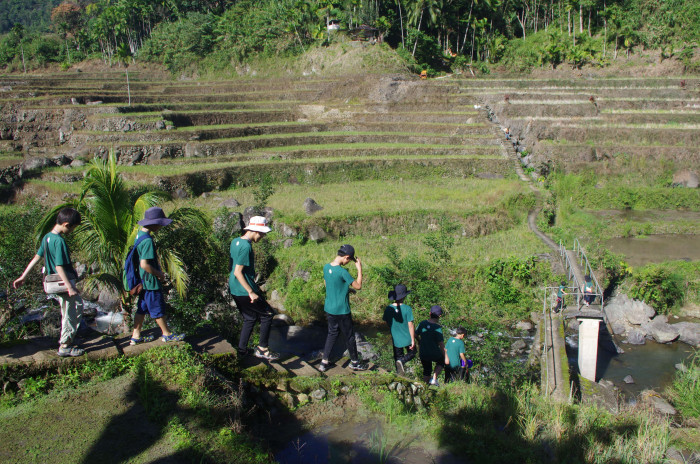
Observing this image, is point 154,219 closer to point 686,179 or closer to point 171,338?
point 171,338

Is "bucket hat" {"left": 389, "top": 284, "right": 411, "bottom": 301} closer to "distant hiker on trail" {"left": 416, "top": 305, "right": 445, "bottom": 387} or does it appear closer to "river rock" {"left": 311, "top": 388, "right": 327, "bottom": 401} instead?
"distant hiker on trail" {"left": 416, "top": 305, "right": 445, "bottom": 387}

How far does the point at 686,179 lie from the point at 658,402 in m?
16.0

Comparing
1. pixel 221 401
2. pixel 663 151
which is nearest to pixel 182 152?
pixel 221 401

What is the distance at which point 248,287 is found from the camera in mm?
5824

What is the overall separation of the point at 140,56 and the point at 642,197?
45687 millimetres

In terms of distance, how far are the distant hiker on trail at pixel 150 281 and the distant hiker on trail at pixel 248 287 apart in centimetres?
76

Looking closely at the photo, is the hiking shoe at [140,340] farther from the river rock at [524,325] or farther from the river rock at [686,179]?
the river rock at [686,179]

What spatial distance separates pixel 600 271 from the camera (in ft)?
43.4

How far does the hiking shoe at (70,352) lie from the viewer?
16.5 feet

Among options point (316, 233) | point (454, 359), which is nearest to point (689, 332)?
point (454, 359)

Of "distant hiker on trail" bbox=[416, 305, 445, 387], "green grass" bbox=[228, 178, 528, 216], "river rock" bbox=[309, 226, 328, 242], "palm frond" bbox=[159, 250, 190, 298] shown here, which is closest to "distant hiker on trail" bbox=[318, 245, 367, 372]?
"distant hiker on trail" bbox=[416, 305, 445, 387]

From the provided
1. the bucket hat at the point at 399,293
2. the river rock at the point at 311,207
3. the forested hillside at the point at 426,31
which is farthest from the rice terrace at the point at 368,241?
the river rock at the point at 311,207


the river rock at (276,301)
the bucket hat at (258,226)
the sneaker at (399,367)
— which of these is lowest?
the river rock at (276,301)

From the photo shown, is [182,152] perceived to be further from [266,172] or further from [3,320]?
[3,320]
